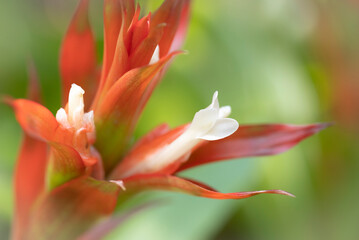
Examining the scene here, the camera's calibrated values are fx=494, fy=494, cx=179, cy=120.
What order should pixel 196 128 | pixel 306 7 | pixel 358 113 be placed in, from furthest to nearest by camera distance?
pixel 306 7 → pixel 358 113 → pixel 196 128

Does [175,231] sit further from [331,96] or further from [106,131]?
[331,96]

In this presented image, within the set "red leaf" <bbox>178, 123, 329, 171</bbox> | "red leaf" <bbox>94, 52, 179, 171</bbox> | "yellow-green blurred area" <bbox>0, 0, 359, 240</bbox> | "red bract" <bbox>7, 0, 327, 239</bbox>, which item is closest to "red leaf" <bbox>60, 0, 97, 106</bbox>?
"red bract" <bbox>7, 0, 327, 239</bbox>

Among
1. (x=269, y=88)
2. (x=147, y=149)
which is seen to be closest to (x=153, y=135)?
(x=147, y=149)

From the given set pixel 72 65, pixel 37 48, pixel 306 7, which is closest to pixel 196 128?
pixel 72 65

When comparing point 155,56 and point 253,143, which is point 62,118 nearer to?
point 155,56

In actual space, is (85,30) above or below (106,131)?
above

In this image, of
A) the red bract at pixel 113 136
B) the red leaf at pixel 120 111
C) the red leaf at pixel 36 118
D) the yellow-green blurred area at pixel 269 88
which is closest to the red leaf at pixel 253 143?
the red bract at pixel 113 136

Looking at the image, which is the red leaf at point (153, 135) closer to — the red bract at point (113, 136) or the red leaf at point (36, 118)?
the red bract at point (113, 136)
